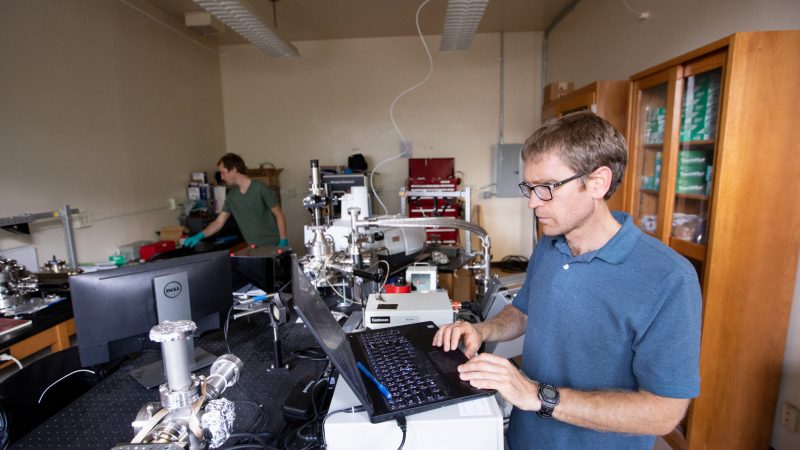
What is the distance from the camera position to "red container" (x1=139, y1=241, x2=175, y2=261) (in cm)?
312

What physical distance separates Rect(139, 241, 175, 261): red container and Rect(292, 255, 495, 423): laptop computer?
2798 millimetres

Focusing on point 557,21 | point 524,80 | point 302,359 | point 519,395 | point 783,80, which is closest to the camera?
point 519,395

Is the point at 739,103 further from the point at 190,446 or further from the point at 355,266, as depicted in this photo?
the point at 190,446

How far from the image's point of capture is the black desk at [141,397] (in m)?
0.90

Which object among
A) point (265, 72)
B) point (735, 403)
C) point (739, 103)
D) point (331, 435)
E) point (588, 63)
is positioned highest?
point (265, 72)

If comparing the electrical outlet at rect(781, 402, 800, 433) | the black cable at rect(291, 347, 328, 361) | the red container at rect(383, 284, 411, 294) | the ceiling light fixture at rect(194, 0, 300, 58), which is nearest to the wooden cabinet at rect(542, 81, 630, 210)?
the electrical outlet at rect(781, 402, 800, 433)

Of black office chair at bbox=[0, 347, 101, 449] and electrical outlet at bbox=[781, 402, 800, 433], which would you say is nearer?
black office chair at bbox=[0, 347, 101, 449]

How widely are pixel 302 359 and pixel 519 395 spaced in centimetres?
73

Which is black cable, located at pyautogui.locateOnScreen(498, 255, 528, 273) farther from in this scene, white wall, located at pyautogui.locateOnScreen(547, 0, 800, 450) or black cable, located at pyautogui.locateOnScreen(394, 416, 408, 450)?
black cable, located at pyautogui.locateOnScreen(394, 416, 408, 450)

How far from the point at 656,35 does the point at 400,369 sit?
2.74 meters

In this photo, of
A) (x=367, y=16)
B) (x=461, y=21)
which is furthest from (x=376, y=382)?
(x=367, y=16)

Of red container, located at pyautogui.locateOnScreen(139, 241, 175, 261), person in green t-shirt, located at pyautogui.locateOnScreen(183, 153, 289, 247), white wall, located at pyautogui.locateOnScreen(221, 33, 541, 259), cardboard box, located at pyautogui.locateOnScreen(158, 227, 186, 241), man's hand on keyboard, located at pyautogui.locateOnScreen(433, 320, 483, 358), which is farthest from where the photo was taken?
white wall, located at pyautogui.locateOnScreen(221, 33, 541, 259)

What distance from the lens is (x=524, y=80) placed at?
4676mm

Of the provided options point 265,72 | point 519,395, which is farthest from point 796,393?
point 265,72
